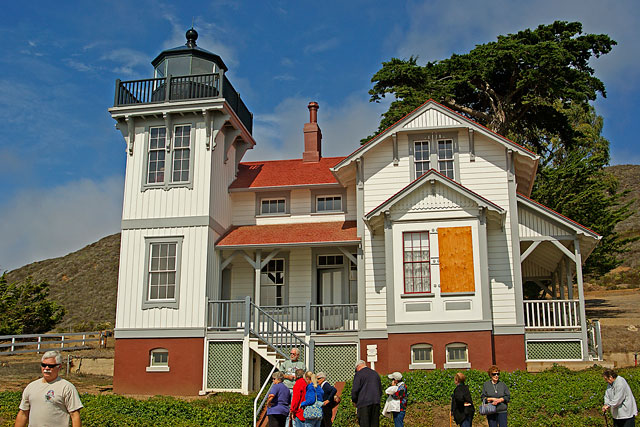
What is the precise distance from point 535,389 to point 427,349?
14.5 ft


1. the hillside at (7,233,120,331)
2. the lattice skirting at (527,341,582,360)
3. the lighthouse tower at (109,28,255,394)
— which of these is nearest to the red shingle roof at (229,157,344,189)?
the lighthouse tower at (109,28,255,394)

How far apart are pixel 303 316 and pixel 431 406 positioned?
7.70 m

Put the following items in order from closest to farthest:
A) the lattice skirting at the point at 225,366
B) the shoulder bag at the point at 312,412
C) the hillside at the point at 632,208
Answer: the shoulder bag at the point at 312,412 → the lattice skirting at the point at 225,366 → the hillside at the point at 632,208

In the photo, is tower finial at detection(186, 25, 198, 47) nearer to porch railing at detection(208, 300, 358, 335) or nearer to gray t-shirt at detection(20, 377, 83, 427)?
porch railing at detection(208, 300, 358, 335)

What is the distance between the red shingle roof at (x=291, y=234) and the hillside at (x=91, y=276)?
26.1 metres

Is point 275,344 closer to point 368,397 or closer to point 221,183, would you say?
point 221,183

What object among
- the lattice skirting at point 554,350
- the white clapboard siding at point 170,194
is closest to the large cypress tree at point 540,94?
the lattice skirting at point 554,350

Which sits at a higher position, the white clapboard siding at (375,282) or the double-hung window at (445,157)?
the double-hung window at (445,157)

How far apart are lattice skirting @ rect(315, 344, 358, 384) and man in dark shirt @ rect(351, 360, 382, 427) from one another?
312 inches

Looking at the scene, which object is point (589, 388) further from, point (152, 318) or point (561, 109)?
point (561, 109)

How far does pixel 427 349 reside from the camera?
18.5 meters

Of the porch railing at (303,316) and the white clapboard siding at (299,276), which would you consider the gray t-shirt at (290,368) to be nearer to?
the porch railing at (303,316)

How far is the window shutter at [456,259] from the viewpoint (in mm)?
18188

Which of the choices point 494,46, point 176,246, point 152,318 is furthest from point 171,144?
point 494,46
